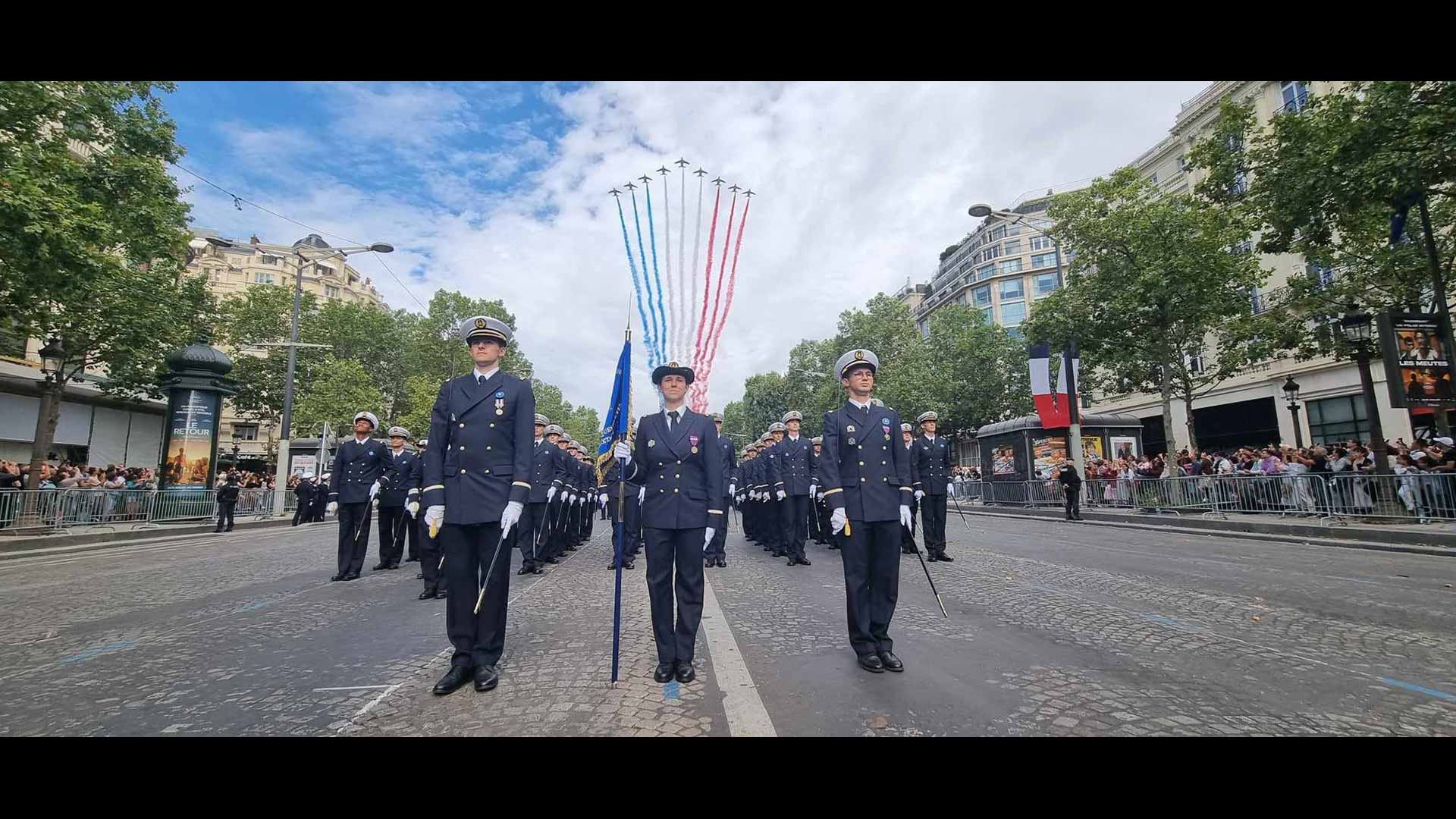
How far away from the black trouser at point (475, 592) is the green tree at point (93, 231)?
12006mm

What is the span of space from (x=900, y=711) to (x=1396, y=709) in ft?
8.54

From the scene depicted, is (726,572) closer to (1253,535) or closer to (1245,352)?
(1253,535)

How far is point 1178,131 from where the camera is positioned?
36.2 meters

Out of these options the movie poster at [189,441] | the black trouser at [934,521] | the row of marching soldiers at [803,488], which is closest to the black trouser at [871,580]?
the row of marching soldiers at [803,488]

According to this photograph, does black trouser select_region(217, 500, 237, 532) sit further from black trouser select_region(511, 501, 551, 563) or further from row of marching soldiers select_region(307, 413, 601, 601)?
black trouser select_region(511, 501, 551, 563)

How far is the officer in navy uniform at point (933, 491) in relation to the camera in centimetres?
1046

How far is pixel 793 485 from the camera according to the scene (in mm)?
10633

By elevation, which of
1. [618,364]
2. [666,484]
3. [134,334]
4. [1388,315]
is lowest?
[666,484]

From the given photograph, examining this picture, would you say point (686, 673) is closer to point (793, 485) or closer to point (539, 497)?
point (539, 497)

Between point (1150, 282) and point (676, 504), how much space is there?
20.3m

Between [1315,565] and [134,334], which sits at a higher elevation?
[134,334]

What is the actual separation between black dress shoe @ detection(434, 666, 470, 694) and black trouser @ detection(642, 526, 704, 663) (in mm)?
1216

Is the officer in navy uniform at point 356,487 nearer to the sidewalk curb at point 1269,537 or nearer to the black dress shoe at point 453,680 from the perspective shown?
the black dress shoe at point 453,680

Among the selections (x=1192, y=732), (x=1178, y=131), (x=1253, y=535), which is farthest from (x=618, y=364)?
(x=1178, y=131)
